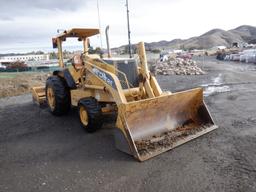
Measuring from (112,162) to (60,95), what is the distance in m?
2.97

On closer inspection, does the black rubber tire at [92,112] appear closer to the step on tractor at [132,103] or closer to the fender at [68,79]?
the step on tractor at [132,103]

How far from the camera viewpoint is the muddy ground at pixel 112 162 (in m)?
3.51

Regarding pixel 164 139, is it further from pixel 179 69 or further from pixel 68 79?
pixel 179 69

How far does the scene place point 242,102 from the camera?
27.2ft

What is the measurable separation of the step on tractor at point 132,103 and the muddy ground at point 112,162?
26cm

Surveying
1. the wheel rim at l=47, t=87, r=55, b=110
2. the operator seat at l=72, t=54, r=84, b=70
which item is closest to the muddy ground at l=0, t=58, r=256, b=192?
the wheel rim at l=47, t=87, r=55, b=110

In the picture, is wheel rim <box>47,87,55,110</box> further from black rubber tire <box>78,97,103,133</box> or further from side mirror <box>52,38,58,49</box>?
black rubber tire <box>78,97,103,133</box>

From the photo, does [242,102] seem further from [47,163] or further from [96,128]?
[47,163]

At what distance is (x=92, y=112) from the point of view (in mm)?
5215

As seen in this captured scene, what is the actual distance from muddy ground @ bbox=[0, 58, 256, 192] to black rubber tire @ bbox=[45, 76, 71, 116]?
2.08ft

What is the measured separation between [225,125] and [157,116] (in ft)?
5.95

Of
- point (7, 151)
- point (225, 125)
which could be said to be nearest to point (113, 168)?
point (7, 151)

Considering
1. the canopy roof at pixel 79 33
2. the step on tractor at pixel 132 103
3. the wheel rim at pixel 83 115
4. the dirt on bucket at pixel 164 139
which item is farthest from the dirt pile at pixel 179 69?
the wheel rim at pixel 83 115

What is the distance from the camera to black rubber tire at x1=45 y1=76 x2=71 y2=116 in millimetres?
6637
